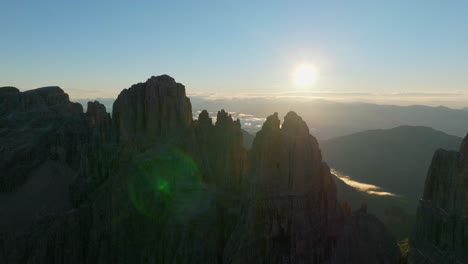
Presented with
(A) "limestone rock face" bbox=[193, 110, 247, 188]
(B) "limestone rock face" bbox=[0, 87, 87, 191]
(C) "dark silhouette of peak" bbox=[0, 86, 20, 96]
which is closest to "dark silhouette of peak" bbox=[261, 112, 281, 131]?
(A) "limestone rock face" bbox=[193, 110, 247, 188]

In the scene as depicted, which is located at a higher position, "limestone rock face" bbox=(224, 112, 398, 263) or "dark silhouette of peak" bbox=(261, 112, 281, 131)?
"dark silhouette of peak" bbox=(261, 112, 281, 131)

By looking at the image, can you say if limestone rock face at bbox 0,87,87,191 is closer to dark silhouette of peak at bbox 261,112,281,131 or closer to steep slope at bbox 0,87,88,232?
steep slope at bbox 0,87,88,232

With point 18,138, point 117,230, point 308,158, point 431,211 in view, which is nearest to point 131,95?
point 117,230

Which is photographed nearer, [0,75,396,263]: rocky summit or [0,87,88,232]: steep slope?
[0,75,396,263]: rocky summit

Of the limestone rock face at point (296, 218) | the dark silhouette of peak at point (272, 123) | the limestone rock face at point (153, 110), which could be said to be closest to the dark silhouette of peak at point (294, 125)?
the limestone rock face at point (296, 218)

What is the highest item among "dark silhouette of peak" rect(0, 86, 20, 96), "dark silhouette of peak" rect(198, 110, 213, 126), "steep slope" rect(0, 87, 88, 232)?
"dark silhouette of peak" rect(0, 86, 20, 96)

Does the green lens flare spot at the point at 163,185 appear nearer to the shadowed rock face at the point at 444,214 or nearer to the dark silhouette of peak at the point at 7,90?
the shadowed rock face at the point at 444,214
